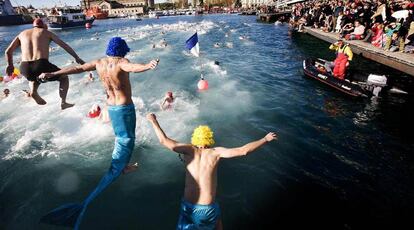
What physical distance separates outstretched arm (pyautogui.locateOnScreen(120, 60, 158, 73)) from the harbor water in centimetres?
374

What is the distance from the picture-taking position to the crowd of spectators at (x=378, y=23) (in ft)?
57.3

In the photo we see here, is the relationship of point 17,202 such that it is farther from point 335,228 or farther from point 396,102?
point 396,102

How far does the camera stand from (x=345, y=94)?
558 inches

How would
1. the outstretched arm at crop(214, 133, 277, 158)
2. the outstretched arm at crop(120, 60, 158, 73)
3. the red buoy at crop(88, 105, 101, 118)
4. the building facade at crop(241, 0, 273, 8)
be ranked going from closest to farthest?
the outstretched arm at crop(120, 60, 158, 73), the outstretched arm at crop(214, 133, 277, 158), the red buoy at crop(88, 105, 101, 118), the building facade at crop(241, 0, 273, 8)

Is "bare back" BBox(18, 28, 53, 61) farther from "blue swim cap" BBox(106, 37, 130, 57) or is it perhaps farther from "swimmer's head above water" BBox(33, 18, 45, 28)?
"blue swim cap" BBox(106, 37, 130, 57)

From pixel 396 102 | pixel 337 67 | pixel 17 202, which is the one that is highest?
pixel 337 67

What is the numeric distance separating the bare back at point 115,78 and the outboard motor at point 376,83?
12467 mm

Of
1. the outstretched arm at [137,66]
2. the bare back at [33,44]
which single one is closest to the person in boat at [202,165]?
the outstretched arm at [137,66]

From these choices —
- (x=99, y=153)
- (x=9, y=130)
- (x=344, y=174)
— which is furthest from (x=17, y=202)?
(x=344, y=174)

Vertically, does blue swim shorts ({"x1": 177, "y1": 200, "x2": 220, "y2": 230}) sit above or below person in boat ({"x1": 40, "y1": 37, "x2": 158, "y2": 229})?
below

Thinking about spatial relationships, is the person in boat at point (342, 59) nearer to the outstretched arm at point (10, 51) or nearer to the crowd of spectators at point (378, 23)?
the crowd of spectators at point (378, 23)

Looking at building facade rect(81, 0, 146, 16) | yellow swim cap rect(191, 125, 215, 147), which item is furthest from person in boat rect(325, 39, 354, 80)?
building facade rect(81, 0, 146, 16)

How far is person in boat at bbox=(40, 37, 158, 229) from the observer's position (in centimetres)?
488

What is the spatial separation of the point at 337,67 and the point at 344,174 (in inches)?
334
